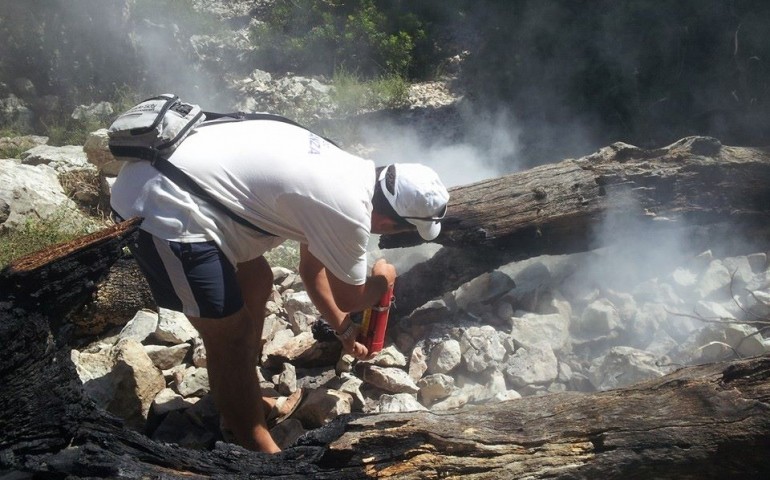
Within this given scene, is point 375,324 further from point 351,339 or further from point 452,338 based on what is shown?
point 452,338

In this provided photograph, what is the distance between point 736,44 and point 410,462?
540 centimetres

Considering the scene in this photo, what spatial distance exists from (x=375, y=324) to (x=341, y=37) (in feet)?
17.8

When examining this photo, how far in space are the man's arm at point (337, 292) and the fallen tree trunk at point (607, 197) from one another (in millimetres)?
969

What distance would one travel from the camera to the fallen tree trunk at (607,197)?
384cm

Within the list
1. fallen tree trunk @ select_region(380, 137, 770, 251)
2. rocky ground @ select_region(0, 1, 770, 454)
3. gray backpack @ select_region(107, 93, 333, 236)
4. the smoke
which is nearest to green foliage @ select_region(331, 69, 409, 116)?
the smoke

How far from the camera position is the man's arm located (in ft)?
8.49

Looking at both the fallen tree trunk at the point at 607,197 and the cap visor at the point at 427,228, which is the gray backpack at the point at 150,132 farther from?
the fallen tree trunk at the point at 607,197

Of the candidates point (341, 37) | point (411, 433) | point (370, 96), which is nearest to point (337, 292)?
point (411, 433)

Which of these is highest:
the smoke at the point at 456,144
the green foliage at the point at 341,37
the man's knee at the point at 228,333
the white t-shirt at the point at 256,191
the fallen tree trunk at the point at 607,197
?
the green foliage at the point at 341,37

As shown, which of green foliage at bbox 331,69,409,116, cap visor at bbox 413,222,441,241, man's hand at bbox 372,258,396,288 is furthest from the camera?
green foliage at bbox 331,69,409,116

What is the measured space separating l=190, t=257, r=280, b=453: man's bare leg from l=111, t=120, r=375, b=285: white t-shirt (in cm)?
31

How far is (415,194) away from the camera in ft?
8.63

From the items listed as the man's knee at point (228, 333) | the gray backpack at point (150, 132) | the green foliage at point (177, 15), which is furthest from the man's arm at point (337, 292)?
the green foliage at point (177, 15)

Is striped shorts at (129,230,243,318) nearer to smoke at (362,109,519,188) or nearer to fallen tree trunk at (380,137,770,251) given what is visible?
fallen tree trunk at (380,137,770,251)
